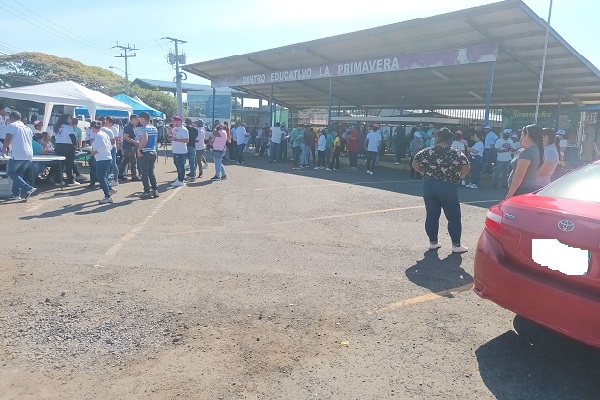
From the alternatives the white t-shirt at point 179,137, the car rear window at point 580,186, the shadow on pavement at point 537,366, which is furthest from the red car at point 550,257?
the white t-shirt at point 179,137

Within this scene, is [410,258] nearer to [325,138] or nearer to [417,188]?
[417,188]

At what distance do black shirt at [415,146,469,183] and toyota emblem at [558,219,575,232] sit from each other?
2.76 m

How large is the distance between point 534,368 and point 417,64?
14.0 meters

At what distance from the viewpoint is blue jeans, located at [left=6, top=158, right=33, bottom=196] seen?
9.03m

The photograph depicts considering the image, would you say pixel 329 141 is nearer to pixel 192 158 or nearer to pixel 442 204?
pixel 192 158

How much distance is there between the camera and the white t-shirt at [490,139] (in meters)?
14.1

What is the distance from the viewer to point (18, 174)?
9.12 metres

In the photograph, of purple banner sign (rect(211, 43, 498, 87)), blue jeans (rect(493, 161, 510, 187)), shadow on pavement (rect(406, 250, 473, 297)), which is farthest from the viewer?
purple banner sign (rect(211, 43, 498, 87))

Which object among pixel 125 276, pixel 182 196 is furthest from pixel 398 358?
pixel 182 196

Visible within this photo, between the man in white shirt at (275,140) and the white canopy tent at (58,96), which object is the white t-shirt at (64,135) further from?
the man in white shirt at (275,140)

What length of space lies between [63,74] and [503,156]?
5252 cm

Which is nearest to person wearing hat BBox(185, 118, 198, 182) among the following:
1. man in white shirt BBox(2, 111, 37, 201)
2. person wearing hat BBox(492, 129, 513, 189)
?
man in white shirt BBox(2, 111, 37, 201)

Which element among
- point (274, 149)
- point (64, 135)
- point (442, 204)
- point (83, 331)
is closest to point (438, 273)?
point (442, 204)

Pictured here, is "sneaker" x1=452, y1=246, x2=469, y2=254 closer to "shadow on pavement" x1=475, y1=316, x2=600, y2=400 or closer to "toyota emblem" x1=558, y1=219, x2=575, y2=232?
"shadow on pavement" x1=475, y1=316, x2=600, y2=400
